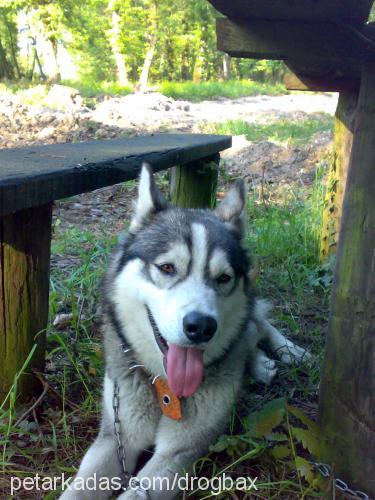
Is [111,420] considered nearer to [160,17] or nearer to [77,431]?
[77,431]

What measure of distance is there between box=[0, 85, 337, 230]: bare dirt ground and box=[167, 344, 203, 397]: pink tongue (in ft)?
13.3

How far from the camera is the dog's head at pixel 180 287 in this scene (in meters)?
2.04

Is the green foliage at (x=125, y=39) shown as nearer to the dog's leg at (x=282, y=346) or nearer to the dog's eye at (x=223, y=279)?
the dog's leg at (x=282, y=346)

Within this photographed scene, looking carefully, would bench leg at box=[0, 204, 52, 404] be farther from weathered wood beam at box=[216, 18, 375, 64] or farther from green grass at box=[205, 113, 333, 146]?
green grass at box=[205, 113, 333, 146]

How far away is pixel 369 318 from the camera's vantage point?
1839 millimetres

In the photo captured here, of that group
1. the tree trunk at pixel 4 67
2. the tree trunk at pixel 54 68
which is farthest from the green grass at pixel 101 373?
the tree trunk at pixel 4 67

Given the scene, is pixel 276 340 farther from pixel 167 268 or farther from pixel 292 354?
pixel 167 268

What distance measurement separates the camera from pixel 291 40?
129 inches

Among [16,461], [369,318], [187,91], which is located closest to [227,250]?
[369,318]

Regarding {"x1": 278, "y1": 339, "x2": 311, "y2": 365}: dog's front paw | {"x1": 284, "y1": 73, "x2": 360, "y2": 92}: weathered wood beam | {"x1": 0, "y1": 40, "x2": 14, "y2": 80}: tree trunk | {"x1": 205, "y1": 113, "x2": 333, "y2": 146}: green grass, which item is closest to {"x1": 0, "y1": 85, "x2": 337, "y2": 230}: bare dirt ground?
{"x1": 205, "y1": 113, "x2": 333, "y2": 146}: green grass

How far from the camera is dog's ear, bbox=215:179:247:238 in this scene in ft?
8.83

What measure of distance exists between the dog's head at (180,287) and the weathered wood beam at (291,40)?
1.23 m

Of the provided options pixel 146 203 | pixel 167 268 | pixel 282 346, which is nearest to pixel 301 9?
pixel 146 203

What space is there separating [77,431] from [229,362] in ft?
2.76
